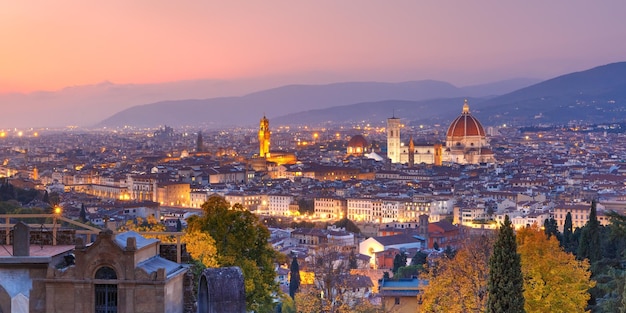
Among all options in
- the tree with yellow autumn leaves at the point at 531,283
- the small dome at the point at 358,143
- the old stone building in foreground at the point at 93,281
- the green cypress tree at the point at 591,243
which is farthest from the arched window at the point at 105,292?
the small dome at the point at 358,143

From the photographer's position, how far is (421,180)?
105 m

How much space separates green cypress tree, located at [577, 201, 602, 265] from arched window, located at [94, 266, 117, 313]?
17883mm

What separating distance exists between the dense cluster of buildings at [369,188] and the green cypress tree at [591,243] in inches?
272

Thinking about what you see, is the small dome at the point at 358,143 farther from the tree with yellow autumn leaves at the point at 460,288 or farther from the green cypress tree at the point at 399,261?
the tree with yellow autumn leaves at the point at 460,288

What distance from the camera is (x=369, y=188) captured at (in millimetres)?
92688

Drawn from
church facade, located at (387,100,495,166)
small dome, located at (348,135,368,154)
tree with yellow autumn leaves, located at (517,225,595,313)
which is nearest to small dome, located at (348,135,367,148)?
small dome, located at (348,135,368,154)

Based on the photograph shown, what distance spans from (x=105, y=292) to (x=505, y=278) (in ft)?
25.0

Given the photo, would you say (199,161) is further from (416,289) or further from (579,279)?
(579,279)

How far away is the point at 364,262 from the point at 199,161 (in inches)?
3347

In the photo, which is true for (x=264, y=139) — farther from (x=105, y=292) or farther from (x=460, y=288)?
(x=105, y=292)

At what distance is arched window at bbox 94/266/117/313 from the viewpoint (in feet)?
31.4

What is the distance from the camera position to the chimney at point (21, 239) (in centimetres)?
988

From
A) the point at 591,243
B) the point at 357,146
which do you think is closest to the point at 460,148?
the point at 357,146

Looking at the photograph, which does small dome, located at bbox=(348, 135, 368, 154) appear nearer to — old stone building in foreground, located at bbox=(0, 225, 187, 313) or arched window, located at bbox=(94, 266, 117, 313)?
old stone building in foreground, located at bbox=(0, 225, 187, 313)
